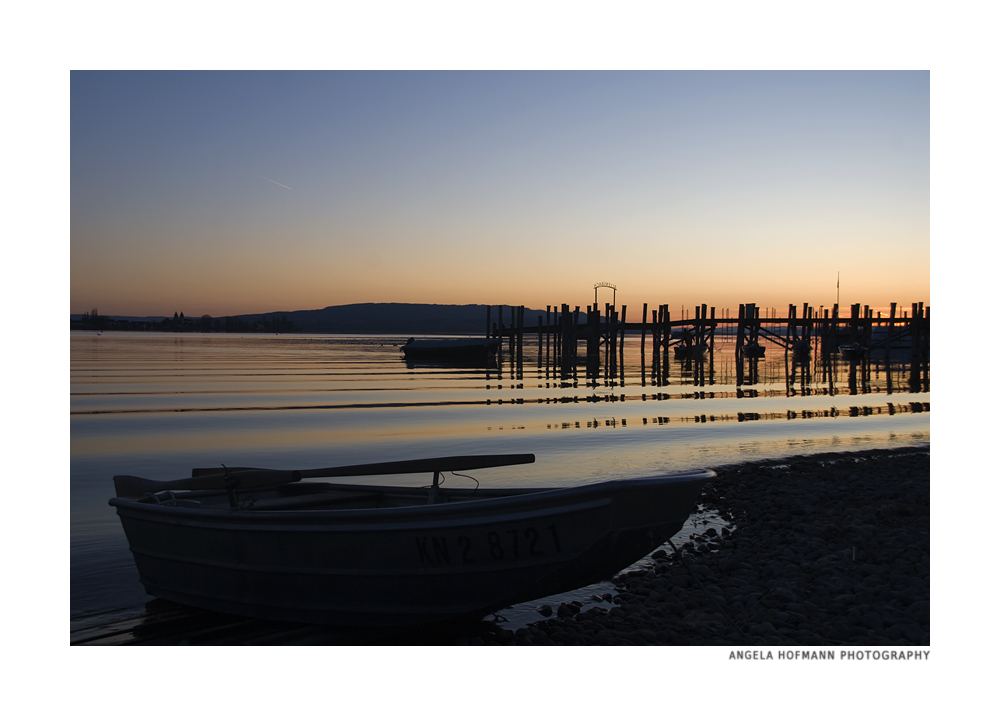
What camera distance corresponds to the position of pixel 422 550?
596 centimetres

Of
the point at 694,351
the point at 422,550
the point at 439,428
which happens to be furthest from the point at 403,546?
the point at 694,351

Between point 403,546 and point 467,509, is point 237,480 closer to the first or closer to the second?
point 403,546

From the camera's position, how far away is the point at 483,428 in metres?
21.6

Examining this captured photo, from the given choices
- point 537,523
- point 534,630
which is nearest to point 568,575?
point 537,523

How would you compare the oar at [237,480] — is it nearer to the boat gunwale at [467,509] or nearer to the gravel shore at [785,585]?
the boat gunwale at [467,509]

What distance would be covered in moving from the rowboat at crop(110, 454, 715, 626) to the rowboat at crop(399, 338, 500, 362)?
58758 mm

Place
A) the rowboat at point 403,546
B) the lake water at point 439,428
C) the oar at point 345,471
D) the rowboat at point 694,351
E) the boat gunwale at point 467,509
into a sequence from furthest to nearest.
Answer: the rowboat at point 694,351
the lake water at point 439,428
the oar at point 345,471
the rowboat at point 403,546
the boat gunwale at point 467,509

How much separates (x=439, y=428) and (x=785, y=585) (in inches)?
613

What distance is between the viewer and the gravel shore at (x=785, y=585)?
5.99 metres

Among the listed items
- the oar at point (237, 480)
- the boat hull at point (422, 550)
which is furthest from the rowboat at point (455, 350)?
the boat hull at point (422, 550)

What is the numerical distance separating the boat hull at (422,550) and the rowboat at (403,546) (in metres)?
0.01

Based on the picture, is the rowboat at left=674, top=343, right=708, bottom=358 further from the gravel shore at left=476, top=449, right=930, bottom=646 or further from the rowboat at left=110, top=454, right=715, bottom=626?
the rowboat at left=110, top=454, right=715, bottom=626

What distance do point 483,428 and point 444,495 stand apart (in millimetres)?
14364
